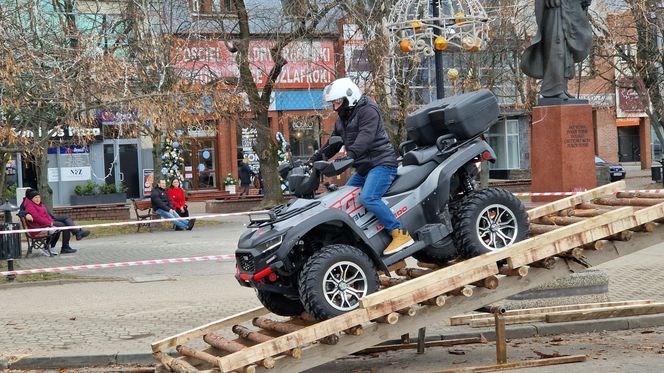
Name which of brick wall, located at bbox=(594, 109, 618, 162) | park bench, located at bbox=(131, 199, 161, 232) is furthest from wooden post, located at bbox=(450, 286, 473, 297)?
brick wall, located at bbox=(594, 109, 618, 162)

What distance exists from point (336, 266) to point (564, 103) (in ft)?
29.6

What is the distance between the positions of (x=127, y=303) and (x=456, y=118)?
6420 millimetres

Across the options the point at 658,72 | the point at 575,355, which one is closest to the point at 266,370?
the point at 575,355

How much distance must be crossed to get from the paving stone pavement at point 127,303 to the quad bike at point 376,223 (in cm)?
223

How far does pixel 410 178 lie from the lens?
354 inches

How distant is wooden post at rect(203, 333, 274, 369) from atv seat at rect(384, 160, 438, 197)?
6.08 ft

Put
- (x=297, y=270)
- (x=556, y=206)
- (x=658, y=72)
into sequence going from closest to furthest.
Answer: (x=297, y=270) < (x=556, y=206) < (x=658, y=72)

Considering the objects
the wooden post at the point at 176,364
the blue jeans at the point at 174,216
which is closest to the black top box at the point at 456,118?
the wooden post at the point at 176,364

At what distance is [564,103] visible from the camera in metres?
16.2

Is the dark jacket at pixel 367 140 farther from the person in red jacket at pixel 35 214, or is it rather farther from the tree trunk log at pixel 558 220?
the person in red jacket at pixel 35 214

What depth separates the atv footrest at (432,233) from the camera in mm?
8711

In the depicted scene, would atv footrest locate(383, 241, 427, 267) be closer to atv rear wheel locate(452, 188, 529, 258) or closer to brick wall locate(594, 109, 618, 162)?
atv rear wheel locate(452, 188, 529, 258)

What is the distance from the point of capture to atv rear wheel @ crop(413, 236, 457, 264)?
350 inches

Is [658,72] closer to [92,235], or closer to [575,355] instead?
[92,235]
